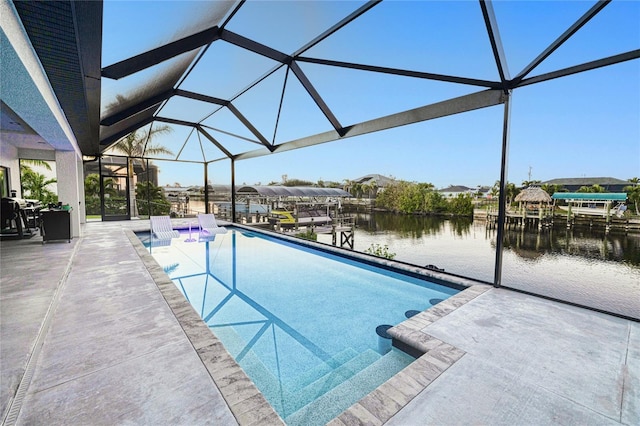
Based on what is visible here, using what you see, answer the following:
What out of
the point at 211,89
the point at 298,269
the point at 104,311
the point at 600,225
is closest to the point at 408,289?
the point at 298,269

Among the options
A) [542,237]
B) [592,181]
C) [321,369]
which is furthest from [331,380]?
[542,237]

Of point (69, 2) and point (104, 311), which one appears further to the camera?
point (104, 311)

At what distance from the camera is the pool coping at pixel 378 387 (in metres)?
1.88

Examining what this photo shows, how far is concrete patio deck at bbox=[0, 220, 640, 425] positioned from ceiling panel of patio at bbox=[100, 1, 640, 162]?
9.50 feet

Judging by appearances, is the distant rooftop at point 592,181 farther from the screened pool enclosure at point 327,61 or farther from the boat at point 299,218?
the boat at point 299,218

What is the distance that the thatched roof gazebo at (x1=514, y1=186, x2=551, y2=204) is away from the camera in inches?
619

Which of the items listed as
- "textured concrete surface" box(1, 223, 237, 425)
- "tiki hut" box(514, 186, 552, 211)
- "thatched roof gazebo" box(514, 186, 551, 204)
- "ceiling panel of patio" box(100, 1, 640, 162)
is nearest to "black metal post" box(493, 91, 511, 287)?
"ceiling panel of patio" box(100, 1, 640, 162)

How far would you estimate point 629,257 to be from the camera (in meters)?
12.1

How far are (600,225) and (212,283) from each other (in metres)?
12.1

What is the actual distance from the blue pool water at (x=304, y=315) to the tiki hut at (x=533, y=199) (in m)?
14.4

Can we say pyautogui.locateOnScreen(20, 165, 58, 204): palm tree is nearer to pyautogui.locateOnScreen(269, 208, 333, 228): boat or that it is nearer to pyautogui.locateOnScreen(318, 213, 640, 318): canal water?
pyautogui.locateOnScreen(269, 208, 333, 228): boat

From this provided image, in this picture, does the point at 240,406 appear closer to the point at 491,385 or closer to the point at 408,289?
the point at 491,385

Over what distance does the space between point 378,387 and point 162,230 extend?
10268 millimetres

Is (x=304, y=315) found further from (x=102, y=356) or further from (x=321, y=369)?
(x=102, y=356)
